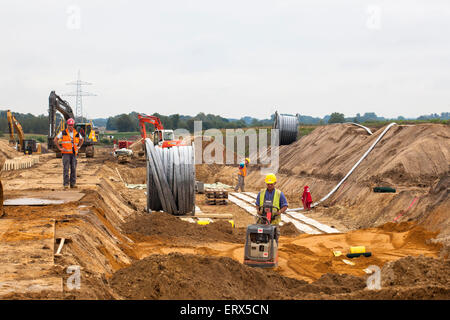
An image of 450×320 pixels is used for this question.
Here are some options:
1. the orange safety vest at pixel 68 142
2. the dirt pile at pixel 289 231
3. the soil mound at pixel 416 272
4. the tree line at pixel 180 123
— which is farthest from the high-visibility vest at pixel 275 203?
the tree line at pixel 180 123

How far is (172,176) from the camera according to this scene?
48.3 ft

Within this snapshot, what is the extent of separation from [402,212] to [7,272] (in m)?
12.7

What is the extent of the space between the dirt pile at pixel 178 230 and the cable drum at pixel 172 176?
2.36 feet

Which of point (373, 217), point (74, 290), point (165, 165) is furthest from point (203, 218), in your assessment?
point (74, 290)

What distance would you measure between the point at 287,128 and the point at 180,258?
27.3m

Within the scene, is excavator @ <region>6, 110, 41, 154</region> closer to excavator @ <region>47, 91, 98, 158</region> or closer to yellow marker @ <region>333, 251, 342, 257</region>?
excavator @ <region>47, 91, 98, 158</region>

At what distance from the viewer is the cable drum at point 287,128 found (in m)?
33.7

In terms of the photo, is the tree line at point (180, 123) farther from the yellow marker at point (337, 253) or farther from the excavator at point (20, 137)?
the yellow marker at point (337, 253)

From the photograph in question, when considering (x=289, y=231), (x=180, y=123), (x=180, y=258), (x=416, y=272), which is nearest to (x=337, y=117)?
(x=180, y=123)

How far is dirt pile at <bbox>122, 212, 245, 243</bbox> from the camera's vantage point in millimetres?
12809

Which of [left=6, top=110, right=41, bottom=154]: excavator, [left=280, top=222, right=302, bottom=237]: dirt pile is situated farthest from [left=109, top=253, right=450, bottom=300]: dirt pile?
[left=6, top=110, right=41, bottom=154]: excavator
